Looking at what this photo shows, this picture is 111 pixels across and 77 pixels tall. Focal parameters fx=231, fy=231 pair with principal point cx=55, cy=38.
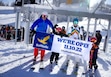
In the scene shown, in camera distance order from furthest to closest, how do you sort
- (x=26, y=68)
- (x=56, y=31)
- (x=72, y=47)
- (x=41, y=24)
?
(x=56, y=31)
(x=41, y=24)
(x=26, y=68)
(x=72, y=47)

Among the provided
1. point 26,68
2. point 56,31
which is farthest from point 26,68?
point 56,31

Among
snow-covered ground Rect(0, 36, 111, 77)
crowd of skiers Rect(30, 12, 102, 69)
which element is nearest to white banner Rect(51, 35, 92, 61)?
crowd of skiers Rect(30, 12, 102, 69)

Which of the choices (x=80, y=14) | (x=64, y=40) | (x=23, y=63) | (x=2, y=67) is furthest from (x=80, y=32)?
(x=80, y=14)

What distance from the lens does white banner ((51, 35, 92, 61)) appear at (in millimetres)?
7848

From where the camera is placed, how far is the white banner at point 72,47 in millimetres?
7848

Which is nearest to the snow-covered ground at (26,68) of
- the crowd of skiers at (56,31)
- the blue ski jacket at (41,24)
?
the crowd of skiers at (56,31)

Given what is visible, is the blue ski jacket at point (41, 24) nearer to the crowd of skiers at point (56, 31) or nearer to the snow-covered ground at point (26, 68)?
the crowd of skiers at point (56, 31)

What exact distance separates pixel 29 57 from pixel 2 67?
2092mm

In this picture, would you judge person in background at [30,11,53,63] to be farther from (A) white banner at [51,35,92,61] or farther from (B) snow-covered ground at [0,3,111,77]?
(B) snow-covered ground at [0,3,111,77]

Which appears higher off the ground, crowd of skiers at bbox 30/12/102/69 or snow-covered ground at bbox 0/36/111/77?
crowd of skiers at bbox 30/12/102/69

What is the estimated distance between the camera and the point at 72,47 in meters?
8.05

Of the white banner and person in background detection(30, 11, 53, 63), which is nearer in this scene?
the white banner

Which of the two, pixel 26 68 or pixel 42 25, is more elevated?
pixel 42 25

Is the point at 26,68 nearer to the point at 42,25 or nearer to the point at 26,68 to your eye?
the point at 26,68
